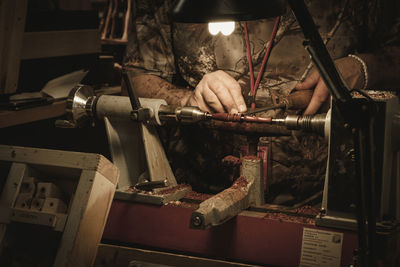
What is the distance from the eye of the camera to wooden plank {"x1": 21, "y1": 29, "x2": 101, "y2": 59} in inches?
101

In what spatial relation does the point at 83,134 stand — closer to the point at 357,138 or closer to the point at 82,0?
the point at 82,0

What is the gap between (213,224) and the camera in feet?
4.09

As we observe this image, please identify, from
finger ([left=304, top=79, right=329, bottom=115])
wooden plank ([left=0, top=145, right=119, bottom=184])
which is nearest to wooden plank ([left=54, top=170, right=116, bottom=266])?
wooden plank ([left=0, top=145, right=119, bottom=184])

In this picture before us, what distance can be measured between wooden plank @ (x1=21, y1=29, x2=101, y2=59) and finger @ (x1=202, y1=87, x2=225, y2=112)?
4.27 feet

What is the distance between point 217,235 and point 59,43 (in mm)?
1869

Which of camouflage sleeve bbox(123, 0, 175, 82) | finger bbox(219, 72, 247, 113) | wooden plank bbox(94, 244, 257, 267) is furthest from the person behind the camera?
camouflage sleeve bbox(123, 0, 175, 82)

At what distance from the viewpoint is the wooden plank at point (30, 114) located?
2268 millimetres

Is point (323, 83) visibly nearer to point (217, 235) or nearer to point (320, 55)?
point (217, 235)

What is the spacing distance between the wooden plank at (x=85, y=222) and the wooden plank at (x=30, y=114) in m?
1.11

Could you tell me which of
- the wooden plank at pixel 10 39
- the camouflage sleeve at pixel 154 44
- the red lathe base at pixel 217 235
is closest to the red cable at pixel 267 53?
the camouflage sleeve at pixel 154 44

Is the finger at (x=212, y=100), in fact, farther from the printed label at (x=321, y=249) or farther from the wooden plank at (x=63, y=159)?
the printed label at (x=321, y=249)

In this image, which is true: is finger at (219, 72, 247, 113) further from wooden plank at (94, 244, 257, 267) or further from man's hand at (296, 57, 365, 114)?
wooden plank at (94, 244, 257, 267)

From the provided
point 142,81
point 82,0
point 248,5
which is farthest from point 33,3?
point 248,5

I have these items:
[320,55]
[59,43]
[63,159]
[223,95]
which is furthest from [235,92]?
[59,43]
